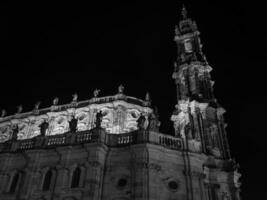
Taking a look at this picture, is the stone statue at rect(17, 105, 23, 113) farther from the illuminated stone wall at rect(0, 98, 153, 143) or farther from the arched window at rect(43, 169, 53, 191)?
the arched window at rect(43, 169, 53, 191)

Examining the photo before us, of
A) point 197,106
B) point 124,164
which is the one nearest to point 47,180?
point 124,164

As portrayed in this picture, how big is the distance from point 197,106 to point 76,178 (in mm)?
15250

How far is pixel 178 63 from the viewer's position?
39125mm

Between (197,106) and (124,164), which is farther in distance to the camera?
(197,106)

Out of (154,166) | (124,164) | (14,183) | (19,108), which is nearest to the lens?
(154,166)

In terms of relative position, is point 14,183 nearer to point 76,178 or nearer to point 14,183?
point 14,183

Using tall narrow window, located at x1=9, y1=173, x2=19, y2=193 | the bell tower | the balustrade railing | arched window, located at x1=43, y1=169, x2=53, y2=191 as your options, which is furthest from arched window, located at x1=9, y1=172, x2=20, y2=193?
the bell tower

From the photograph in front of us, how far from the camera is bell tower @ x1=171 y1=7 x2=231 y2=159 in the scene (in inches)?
1183

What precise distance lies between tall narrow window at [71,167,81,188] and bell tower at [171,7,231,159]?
9952 mm

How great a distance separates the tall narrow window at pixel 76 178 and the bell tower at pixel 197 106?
995 centimetres

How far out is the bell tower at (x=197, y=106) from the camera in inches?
1183

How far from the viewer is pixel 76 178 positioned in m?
24.3

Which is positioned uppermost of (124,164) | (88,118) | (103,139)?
(88,118)

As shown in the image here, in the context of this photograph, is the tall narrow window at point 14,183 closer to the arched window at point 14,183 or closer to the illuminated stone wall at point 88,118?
the arched window at point 14,183
